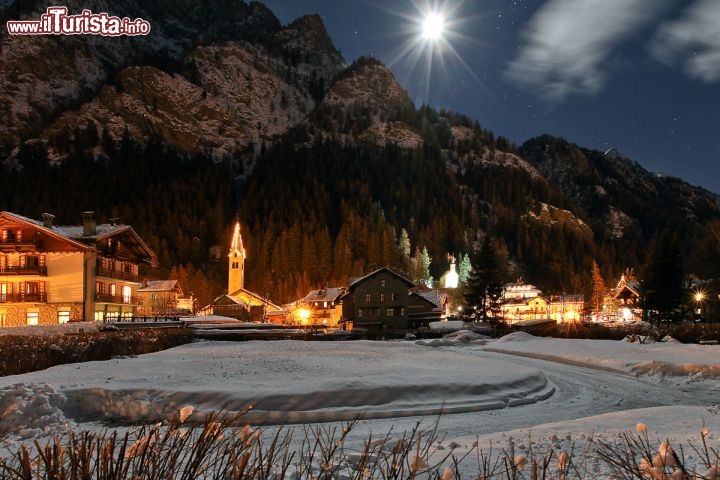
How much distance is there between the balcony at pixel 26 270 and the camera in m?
43.5

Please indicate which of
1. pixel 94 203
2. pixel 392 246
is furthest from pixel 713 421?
pixel 94 203

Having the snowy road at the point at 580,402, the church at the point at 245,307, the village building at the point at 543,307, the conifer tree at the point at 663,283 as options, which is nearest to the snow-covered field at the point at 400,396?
the snowy road at the point at 580,402

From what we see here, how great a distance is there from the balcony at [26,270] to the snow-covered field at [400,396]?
27934 millimetres

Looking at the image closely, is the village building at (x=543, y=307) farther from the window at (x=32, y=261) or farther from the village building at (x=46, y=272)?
the window at (x=32, y=261)

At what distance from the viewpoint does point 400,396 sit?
15.2 m

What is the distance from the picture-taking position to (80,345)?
23109 mm

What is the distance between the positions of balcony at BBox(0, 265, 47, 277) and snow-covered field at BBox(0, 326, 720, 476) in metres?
27.9

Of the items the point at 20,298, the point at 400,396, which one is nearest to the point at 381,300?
the point at 20,298

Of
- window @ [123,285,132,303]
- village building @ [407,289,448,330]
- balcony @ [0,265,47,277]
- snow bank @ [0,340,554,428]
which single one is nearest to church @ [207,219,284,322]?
village building @ [407,289,448,330]

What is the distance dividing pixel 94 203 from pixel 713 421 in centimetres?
15236

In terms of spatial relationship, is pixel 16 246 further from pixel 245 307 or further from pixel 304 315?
pixel 304 315

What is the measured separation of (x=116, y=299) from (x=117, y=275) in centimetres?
247

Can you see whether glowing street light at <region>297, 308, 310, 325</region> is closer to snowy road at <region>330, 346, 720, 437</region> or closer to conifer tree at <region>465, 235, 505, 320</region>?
conifer tree at <region>465, 235, 505, 320</region>

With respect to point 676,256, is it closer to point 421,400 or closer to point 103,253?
point 421,400
